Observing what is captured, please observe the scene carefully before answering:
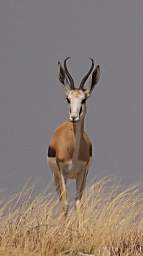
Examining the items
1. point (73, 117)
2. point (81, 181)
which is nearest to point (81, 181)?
point (81, 181)

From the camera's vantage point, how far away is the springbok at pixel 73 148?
1188 cm

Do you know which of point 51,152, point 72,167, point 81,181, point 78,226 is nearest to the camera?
point 78,226

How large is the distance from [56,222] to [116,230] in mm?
725

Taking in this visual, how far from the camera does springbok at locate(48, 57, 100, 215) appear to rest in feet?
39.0

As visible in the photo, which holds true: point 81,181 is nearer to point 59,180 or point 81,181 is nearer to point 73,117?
point 59,180

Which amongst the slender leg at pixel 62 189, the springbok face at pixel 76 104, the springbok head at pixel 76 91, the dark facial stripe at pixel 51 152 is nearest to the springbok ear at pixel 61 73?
the springbok head at pixel 76 91

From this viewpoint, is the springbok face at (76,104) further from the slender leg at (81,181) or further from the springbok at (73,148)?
the slender leg at (81,181)

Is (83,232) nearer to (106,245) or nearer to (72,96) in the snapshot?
(106,245)

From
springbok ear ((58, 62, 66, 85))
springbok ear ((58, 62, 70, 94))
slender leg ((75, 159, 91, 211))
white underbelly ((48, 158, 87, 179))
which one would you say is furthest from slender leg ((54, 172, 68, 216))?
springbok ear ((58, 62, 66, 85))

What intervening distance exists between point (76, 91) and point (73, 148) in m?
0.89

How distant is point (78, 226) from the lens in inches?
371

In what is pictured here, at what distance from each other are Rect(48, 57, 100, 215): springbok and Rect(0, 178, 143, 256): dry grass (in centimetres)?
149

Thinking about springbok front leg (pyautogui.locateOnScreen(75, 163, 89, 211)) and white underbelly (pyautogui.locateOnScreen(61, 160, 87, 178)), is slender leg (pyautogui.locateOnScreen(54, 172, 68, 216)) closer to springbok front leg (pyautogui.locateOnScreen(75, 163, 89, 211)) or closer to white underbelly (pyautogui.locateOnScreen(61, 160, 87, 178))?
white underbelly (pyautogui.locateOnScreen(61, 160, 87, 178))

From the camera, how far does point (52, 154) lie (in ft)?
40.2
